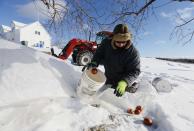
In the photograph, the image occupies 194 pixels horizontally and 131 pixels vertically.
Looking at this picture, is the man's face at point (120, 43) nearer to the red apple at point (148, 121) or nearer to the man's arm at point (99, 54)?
the man's arm at point (99, 54)

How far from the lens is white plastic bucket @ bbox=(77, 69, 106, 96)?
12.8 feet

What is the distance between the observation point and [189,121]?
3.99m

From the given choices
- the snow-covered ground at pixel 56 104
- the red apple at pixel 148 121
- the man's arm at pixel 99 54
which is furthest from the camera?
the man's arm at pixel 99 54

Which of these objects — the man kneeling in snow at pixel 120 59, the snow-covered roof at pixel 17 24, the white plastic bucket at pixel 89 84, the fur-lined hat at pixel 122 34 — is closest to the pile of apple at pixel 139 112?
the man kneeling in snow at pixel 120 59

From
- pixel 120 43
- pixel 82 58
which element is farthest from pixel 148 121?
pixel 82 58

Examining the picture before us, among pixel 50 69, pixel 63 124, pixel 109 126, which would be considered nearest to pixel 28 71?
pixel 50 69

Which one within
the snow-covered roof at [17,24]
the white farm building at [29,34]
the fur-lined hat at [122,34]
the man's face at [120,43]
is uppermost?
the snow-covered roof at [17,24]

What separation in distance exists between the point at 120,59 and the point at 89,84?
0.81m

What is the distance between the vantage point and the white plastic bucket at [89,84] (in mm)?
3914

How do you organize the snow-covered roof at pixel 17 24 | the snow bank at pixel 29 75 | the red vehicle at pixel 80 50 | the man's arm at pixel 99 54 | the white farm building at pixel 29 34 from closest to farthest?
the snow bank at pixel 29 75
the man's arm at pixel 99 54
the red vehicle at pixel 80 50
the white farm building at pixel 29 34
the snow-covered roof at pixel 17 24

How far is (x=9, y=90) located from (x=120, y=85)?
157 cm

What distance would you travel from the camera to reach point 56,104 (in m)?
3.48

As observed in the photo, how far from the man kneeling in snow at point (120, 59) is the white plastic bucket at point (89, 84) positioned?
0.86 ft

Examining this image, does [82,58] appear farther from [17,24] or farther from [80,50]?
[17,24]
